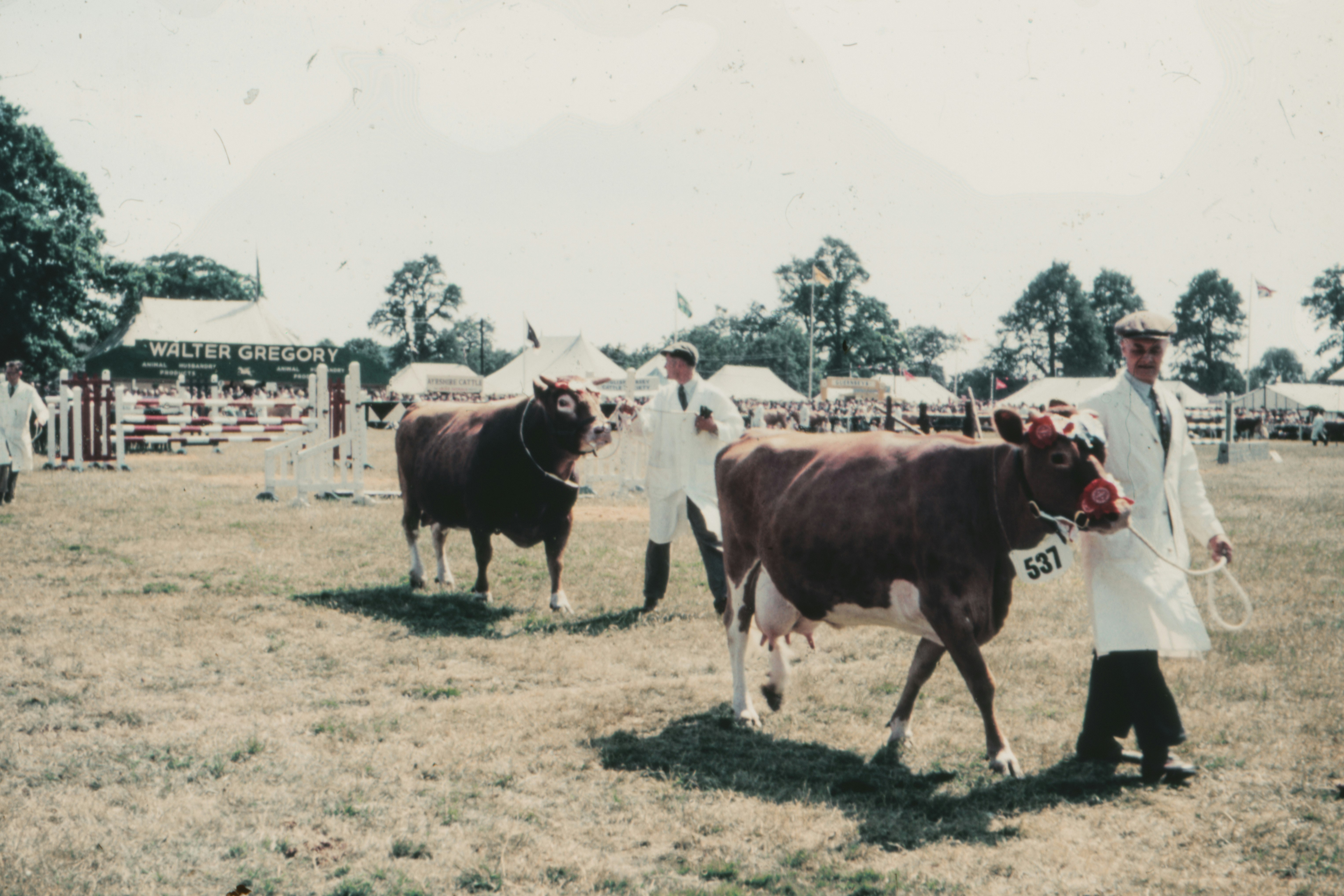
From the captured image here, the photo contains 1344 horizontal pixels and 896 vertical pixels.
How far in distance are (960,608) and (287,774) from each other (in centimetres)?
312

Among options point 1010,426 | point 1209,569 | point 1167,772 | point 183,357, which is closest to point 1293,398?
point 183,357

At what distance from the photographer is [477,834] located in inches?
150

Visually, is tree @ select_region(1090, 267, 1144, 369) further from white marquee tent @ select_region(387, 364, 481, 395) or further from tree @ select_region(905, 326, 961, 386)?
white marquee tent @ select_region(387, 364, 481, 395)

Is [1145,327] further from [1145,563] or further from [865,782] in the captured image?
[865,782]

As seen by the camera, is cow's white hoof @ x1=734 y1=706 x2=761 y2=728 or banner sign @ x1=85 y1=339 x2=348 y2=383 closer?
cow's white hoof @ x1=734 y1=706 x2=761 y2=728

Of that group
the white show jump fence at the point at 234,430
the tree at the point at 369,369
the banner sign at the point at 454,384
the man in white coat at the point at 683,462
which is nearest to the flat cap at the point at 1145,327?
the man in white coat at the point at 683,462

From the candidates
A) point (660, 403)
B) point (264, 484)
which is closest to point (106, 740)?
point (660, 403)

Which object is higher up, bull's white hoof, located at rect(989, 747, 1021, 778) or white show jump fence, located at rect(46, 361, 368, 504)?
white show jump fence, located at rect(46, 361, 368, 504)

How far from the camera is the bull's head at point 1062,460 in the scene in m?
4.12

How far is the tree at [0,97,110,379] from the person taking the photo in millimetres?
37875

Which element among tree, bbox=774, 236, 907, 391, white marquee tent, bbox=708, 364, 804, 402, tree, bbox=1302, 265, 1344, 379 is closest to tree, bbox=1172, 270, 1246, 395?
tree, bbox=1302, 265, 1344, 379

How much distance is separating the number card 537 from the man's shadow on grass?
3793mm

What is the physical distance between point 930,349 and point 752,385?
186 feet

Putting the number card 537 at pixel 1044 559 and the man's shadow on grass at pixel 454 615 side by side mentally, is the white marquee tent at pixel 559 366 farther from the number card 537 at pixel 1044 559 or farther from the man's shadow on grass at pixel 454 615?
the number card 537 at pixel 1044 559
